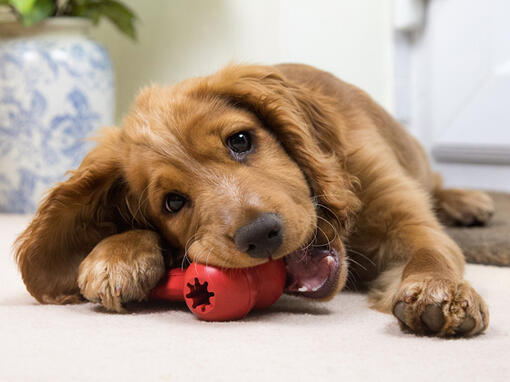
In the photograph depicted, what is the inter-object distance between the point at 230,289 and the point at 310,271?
290 millimetres

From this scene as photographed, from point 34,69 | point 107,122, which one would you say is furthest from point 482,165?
point 34,69

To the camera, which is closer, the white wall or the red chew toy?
the red chew toy

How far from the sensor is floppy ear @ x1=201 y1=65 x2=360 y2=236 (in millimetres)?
1961

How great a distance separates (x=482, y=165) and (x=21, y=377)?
3.90 metres

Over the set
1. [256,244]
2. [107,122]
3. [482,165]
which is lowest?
[482,165]

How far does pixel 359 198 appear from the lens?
217 cm

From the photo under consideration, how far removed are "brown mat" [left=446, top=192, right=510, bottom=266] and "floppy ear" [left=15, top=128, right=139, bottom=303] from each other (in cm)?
133

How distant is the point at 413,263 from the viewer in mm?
1867

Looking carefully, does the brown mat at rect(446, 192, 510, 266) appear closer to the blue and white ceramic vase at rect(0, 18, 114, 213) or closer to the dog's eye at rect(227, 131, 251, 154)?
the dog's eye at rect(227, 131, 251, 154)

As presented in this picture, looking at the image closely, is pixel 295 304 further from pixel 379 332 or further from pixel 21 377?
pixel 21 377

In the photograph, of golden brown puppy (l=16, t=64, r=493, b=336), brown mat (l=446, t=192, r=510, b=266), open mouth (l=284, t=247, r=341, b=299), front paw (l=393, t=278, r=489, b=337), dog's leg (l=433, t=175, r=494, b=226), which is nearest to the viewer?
front paw (l=393, t=278, r=489, b=337)

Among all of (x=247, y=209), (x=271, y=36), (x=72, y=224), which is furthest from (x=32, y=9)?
(x=247, y=209)

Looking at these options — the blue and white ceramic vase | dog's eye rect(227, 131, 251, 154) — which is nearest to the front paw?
dog's eye rect(227, 131, 251, 154)

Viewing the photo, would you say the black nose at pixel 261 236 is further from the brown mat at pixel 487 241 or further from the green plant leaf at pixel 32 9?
the green plant leaf at pixel 32 9
